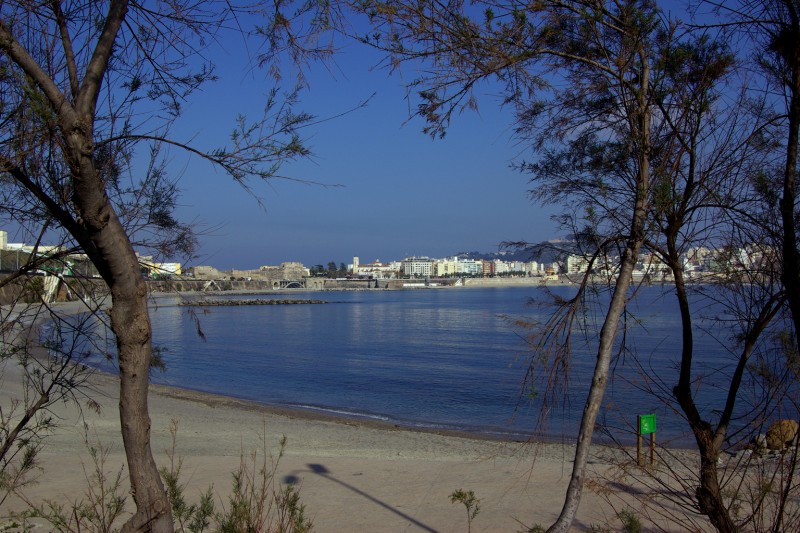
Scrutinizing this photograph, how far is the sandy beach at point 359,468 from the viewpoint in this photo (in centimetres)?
802

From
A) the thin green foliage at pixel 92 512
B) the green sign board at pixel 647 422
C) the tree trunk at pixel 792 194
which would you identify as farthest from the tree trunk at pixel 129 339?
the green sign board at pixel 647 422

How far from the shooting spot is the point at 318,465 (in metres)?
11.8

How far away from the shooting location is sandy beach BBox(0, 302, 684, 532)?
26.3ft

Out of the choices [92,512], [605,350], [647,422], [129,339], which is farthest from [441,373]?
[129,339]

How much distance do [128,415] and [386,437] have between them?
546 inches

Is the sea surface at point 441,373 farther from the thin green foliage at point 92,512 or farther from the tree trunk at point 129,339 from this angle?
the thin green foliage at point 92,512

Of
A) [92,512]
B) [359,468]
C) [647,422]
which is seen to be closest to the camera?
A: [92,512]

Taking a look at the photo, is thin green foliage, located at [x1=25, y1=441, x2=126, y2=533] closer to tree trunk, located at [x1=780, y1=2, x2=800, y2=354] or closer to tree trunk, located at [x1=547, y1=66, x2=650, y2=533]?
tree trunk, located at [x1=547, y1=66, x2=650, y2=533]

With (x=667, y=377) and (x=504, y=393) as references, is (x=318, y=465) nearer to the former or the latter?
(x=504, y=393)

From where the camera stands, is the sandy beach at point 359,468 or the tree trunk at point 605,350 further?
the sandy beach at point 359,468

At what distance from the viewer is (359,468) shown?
1159 cm

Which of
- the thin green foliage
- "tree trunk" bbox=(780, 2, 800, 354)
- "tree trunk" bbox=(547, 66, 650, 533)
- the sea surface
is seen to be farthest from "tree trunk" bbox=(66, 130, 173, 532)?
"tree trunk" bbox=(780, 2, 800, 354)

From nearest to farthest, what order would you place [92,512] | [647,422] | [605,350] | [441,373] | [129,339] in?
[129,339] < [605,350] < [92,512] < [647,422] < [441,373]

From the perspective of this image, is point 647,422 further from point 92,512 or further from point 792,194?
point 92,512
